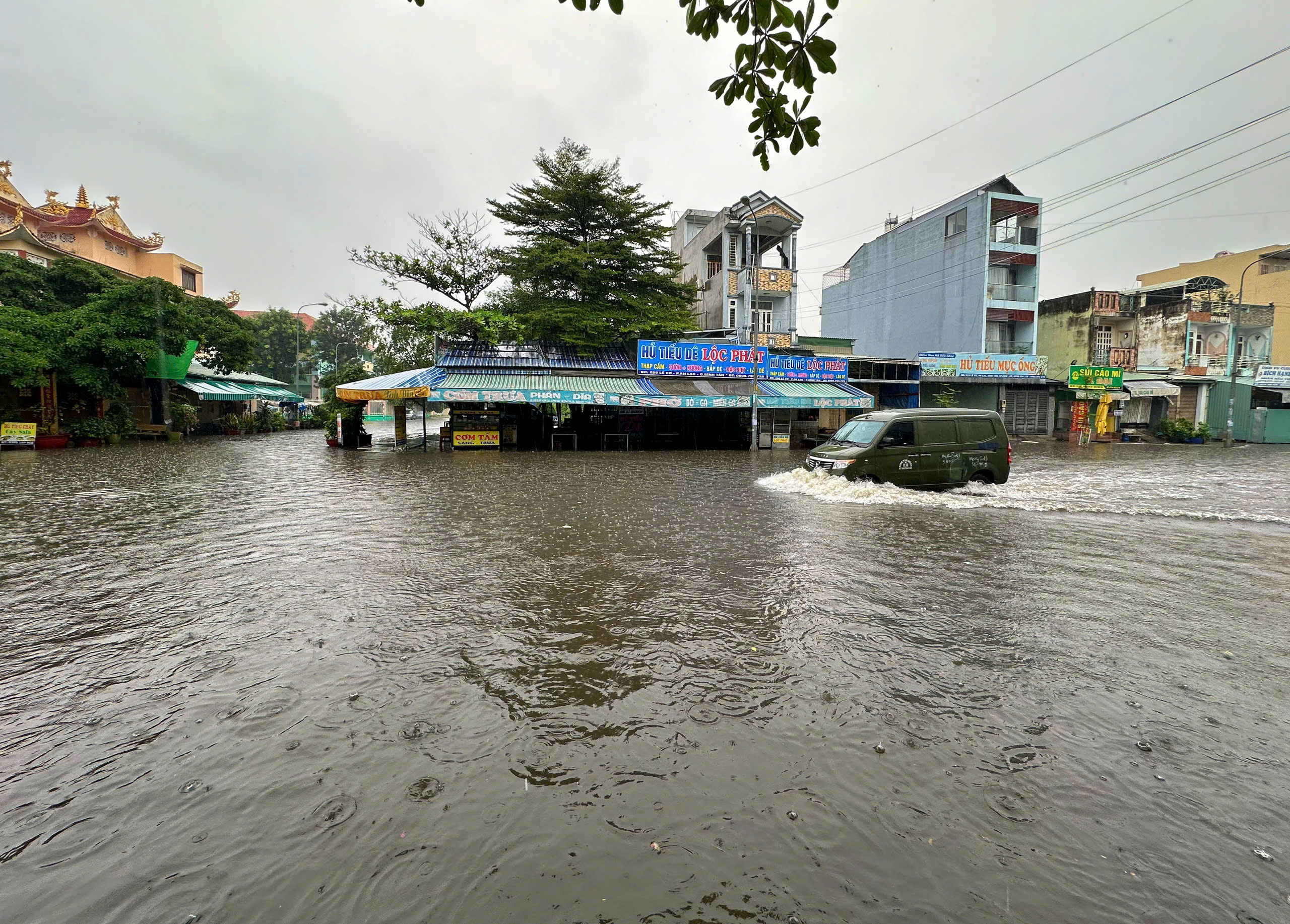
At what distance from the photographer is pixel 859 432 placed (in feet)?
39.2

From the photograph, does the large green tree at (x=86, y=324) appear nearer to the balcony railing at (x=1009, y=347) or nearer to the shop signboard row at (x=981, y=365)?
the shop signboard row at (x=981, y=365)

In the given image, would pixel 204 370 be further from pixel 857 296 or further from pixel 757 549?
pixel 857 296

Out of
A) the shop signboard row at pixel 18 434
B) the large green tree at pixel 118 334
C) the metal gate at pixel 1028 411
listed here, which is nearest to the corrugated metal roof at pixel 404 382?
the large green tree at pixel 118 334

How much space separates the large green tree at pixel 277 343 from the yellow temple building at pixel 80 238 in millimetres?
11163

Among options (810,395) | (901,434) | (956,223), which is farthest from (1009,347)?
(901,434)

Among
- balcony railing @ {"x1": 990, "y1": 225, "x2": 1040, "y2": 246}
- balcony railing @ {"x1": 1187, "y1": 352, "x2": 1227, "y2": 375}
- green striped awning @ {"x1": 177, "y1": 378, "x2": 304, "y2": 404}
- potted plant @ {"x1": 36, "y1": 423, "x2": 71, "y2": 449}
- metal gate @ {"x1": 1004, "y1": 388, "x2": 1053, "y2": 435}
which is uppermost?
balcony railing @ {"x1": 990, "y1": 225, "x2": 1040, "y2": 246}

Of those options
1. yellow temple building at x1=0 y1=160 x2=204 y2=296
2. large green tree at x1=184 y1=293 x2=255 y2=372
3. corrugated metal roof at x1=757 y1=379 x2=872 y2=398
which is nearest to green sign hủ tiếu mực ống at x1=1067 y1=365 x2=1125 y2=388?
corrugated metal roof at x1=757 y1=379 x2=872 y2=398

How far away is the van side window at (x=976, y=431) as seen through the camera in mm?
11658

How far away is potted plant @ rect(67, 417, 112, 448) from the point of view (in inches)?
896

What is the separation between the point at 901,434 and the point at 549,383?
48.2 feet

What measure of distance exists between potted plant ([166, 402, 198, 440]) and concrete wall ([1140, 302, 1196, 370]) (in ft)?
160

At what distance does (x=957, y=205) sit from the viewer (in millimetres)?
32812

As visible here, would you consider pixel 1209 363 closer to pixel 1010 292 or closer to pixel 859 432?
pixel 1010 292

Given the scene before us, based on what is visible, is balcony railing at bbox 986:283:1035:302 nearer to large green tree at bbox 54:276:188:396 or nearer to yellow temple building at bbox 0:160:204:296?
large green tree at bbox 54:276:188:396
